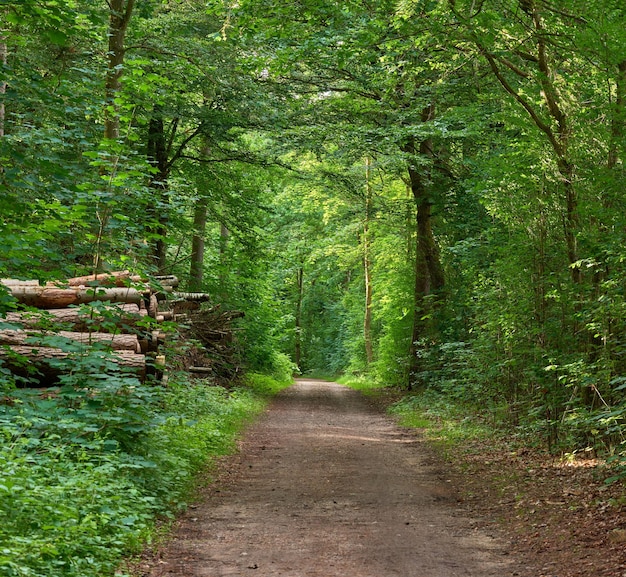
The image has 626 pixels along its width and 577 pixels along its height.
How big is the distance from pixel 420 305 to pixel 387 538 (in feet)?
50.6

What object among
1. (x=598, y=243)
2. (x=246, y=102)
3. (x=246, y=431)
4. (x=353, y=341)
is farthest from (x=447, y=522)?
(x=353, y=341)

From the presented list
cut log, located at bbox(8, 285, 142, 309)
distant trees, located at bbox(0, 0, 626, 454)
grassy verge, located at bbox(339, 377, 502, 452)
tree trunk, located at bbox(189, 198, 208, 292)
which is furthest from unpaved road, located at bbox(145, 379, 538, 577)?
tree trunk, located at bbox(189, 198, 208, 292)

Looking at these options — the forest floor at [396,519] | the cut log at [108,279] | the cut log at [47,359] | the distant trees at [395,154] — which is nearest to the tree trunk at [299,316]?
the distant trees at [395,154]

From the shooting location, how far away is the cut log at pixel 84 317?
824 cm

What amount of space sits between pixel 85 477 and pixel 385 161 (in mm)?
15220

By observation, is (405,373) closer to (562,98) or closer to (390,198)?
(390,198)

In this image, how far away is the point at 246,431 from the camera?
46.5ft

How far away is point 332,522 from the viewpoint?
7258 millimetres

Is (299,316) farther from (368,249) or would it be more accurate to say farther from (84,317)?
(84,317)

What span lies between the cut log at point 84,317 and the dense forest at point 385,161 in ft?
1.92

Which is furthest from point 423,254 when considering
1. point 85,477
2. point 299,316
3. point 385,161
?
point 299,316

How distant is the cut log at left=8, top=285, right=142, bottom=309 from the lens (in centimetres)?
990

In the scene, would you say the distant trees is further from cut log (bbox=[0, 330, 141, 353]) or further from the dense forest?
cut log (bbox=[0, 330, 141, 353])

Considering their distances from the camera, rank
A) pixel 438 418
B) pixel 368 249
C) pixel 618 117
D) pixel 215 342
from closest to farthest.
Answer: pixel 618 117, pixel 438 418, pixel 215 342, pixel 368 249
